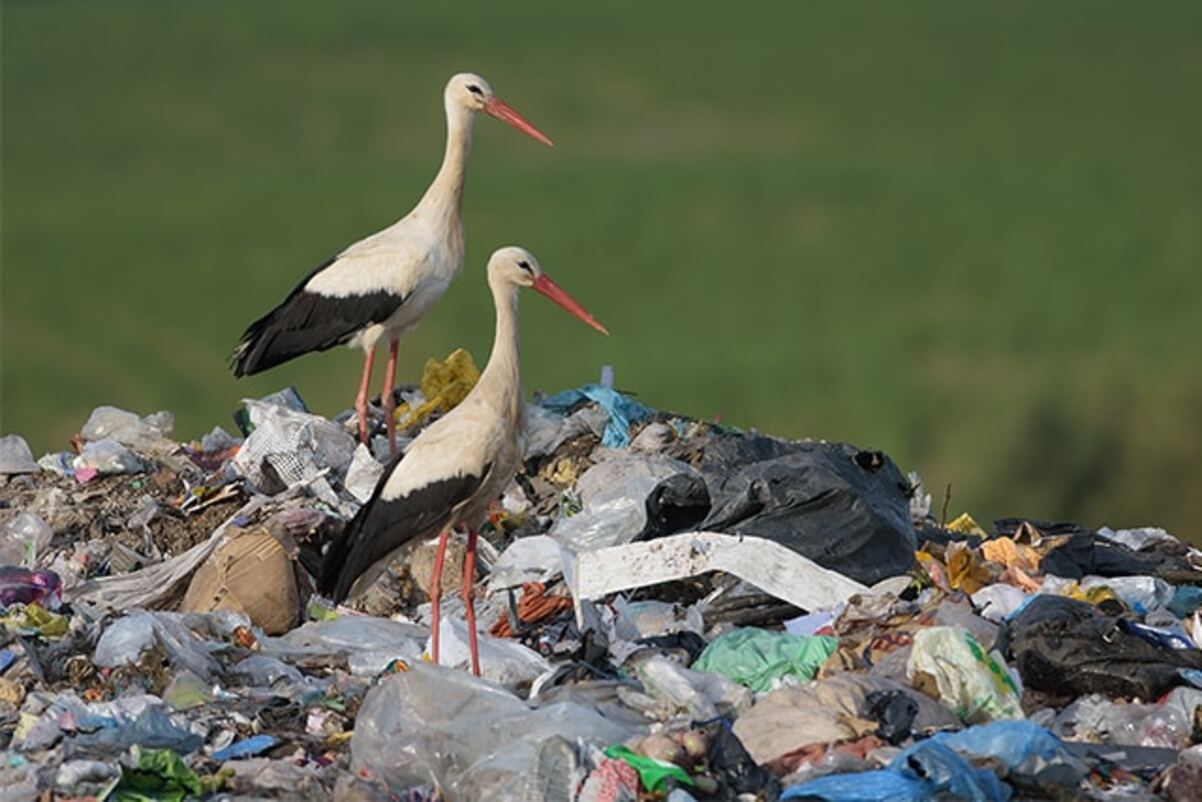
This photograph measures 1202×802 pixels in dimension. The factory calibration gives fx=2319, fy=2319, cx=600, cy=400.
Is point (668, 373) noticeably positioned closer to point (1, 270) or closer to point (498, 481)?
point (1, 270)

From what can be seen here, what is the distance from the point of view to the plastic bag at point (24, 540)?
28.6ft

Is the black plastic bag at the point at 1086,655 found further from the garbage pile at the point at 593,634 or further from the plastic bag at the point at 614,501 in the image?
the plastic bag at the point at 614,501

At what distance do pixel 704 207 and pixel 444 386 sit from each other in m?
22.4

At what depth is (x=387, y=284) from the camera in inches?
368

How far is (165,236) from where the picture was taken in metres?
31.1

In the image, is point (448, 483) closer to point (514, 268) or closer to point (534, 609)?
point (514, 268)

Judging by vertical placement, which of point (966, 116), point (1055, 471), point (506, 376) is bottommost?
point (1055, 471)

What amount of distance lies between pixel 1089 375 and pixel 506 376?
17.8m

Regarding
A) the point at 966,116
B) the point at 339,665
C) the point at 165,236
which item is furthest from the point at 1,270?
the point at 339,665

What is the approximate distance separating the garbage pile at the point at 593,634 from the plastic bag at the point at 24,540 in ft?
0.05

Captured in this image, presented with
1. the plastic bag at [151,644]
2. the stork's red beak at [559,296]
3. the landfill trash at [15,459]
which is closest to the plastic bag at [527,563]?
the stork's red beak at [559,296]

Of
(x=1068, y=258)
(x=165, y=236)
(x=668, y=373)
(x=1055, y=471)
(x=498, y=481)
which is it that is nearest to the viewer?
(x=498, y=481)

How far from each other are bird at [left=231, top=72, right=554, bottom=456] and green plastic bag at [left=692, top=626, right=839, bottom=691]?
8.27 feet

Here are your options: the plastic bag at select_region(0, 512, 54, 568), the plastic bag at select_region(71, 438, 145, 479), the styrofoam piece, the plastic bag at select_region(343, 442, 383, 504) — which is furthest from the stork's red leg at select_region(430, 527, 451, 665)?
the plastic bag at select_region(71, 438, 145, 479)
